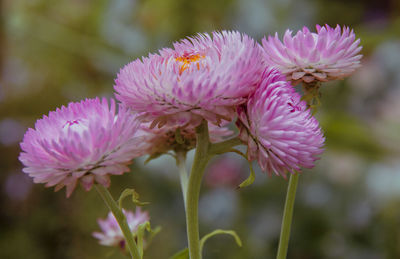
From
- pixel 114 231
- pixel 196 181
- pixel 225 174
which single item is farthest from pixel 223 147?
pixel 225 174

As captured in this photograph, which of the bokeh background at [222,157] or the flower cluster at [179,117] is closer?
the flower cluster at [179,117]

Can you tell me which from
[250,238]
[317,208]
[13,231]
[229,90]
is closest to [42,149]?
[229,90]

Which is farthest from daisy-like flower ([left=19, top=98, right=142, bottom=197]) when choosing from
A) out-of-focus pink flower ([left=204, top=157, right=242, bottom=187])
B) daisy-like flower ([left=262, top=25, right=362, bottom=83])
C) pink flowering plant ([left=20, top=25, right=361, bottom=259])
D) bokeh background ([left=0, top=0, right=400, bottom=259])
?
out-of-focus pink flower ([left=204, top=157, right=242, bottom=187])

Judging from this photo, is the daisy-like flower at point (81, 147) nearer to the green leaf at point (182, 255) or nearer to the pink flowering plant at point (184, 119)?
the pink flowering plant at point (184, 119)

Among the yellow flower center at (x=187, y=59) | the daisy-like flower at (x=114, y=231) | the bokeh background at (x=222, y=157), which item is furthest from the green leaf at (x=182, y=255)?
the bokeh background at (x=222, y=157)

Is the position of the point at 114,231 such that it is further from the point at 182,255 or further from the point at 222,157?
the point at 222,157

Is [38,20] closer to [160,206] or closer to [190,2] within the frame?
[190,2]

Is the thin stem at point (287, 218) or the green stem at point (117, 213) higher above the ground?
the green stem at point (117, 213)

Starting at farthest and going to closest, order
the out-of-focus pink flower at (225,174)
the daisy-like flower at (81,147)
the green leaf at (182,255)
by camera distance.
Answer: the out-of-focus pink flower at (225,174) → the green leaf at (182,255) → the daisy-like flower at (81,147)
